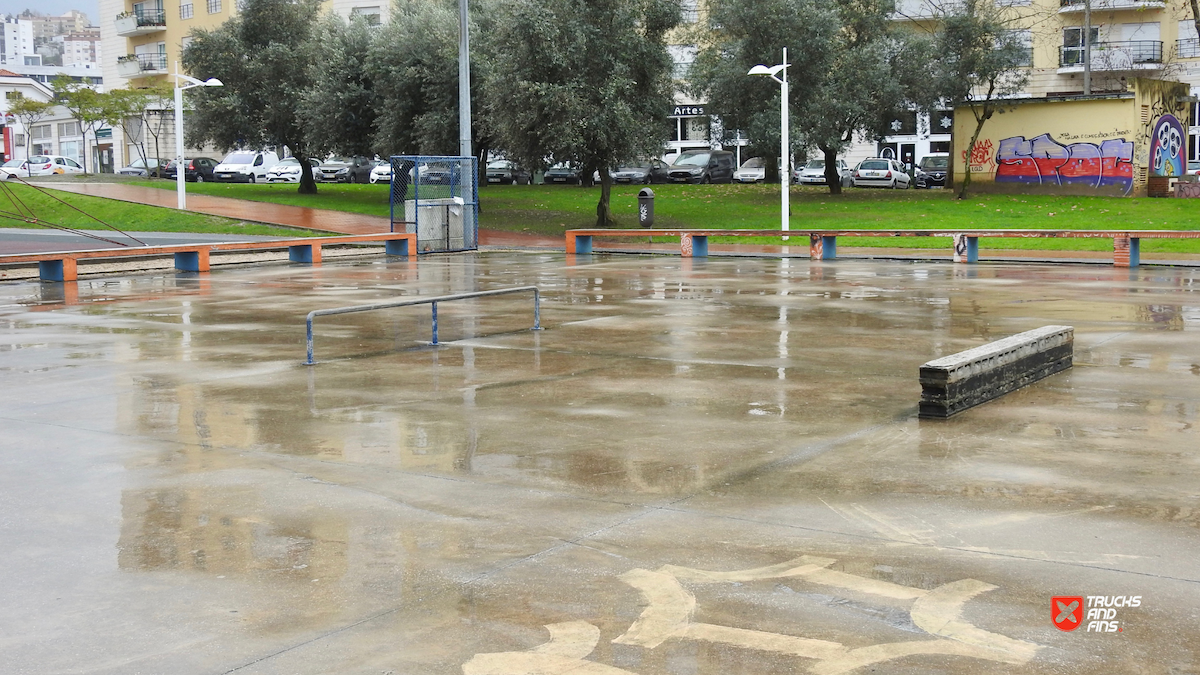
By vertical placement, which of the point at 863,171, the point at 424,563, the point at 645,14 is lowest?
the point at 424,563

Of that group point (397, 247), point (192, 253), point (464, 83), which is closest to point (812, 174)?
point (464, 83)

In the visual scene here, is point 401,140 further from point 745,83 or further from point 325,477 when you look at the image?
point 325,477

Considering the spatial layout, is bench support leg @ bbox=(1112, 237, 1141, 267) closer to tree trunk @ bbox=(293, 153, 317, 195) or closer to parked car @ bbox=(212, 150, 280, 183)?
tree trunk @ bbox=(293, 153, 317, 195)

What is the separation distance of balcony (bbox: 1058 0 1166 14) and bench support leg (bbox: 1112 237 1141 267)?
36.5 meters

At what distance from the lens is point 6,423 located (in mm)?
9305

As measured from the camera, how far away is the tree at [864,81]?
1592 inches

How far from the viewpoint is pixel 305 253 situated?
90.8 feet

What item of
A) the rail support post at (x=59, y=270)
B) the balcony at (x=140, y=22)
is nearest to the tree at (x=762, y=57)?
the rail support post at (x=59, y=270)

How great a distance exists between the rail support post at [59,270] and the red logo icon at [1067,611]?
20858 mm

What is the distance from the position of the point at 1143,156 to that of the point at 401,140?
25.6 meters

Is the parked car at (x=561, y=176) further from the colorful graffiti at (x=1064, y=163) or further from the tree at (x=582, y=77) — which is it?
the tree at (x=582, y=77)

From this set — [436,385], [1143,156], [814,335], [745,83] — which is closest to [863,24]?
[745,83]

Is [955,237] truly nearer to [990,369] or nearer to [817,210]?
[817,210]

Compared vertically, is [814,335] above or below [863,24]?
below
